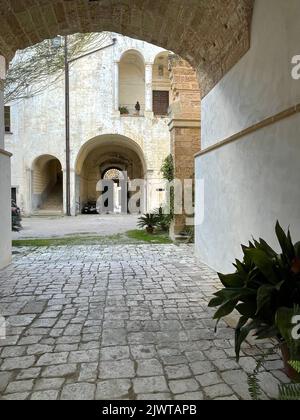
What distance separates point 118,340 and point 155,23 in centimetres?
519

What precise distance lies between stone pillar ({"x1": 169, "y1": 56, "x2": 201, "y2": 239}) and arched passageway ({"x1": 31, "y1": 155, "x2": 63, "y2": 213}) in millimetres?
14277

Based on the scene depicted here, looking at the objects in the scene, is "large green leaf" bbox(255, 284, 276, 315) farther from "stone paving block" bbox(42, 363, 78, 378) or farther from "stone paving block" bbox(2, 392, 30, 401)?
"stone paving block" bbox(2, 392, 30, 401)

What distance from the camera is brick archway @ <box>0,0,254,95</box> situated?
4809 millimetres

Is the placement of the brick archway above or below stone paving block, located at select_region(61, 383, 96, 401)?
above

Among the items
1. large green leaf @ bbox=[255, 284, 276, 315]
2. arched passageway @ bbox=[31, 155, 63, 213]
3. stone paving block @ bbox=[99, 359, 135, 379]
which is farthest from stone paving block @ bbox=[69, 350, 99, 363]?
arched passageway @ bbox=[31, 155, 63, 213]

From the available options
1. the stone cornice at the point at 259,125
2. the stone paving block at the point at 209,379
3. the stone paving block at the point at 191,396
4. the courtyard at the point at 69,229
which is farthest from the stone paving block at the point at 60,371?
the courtyard at the point at 69,229

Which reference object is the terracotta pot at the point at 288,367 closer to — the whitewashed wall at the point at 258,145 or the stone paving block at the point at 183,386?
the stone paving block at the point at 183,386

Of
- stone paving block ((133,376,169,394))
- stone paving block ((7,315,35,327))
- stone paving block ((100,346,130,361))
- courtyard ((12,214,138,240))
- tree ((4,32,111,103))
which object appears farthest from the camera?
courtyard ((12,214,138,240))

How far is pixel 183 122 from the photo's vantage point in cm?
962

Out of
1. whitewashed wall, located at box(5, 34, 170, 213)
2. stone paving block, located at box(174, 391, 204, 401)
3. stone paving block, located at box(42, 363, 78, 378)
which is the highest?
whitewashed wall, located at box(5, 34, 170, 213)

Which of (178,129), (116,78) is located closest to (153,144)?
(116,78)

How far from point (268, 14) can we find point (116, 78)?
18867 millimetres

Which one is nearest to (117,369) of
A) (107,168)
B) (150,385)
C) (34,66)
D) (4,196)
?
(150,385)

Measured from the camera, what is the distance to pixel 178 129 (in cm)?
966
